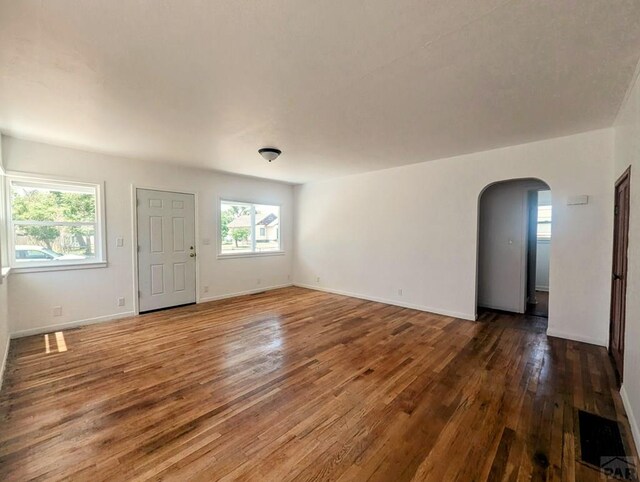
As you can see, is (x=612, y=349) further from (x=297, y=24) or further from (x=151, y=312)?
(x=151, y=312)

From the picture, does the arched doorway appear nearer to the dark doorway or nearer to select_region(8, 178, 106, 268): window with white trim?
the dark doorway

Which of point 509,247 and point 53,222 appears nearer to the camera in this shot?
point 53,222

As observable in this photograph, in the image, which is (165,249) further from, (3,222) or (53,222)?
(3,222)

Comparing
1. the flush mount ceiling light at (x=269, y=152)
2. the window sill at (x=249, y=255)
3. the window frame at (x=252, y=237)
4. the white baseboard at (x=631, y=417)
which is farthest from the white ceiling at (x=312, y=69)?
the window sill at (x=249, y=255)

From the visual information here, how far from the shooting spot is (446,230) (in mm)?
4625

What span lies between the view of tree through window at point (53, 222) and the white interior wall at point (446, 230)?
4.15 metres

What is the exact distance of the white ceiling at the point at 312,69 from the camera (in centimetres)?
158

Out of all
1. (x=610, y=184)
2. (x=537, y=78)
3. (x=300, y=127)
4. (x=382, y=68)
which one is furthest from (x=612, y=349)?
(x=300, y=127)

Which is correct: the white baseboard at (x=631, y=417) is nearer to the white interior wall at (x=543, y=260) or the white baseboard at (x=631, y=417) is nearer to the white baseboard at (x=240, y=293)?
the white interior wall at (x=543, y=260)

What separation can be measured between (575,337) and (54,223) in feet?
23.2

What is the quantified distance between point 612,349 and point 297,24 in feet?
14.3

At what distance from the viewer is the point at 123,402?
7.52ft

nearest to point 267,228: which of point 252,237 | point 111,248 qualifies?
point 252,237

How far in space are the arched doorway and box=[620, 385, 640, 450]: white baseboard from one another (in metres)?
2.44
